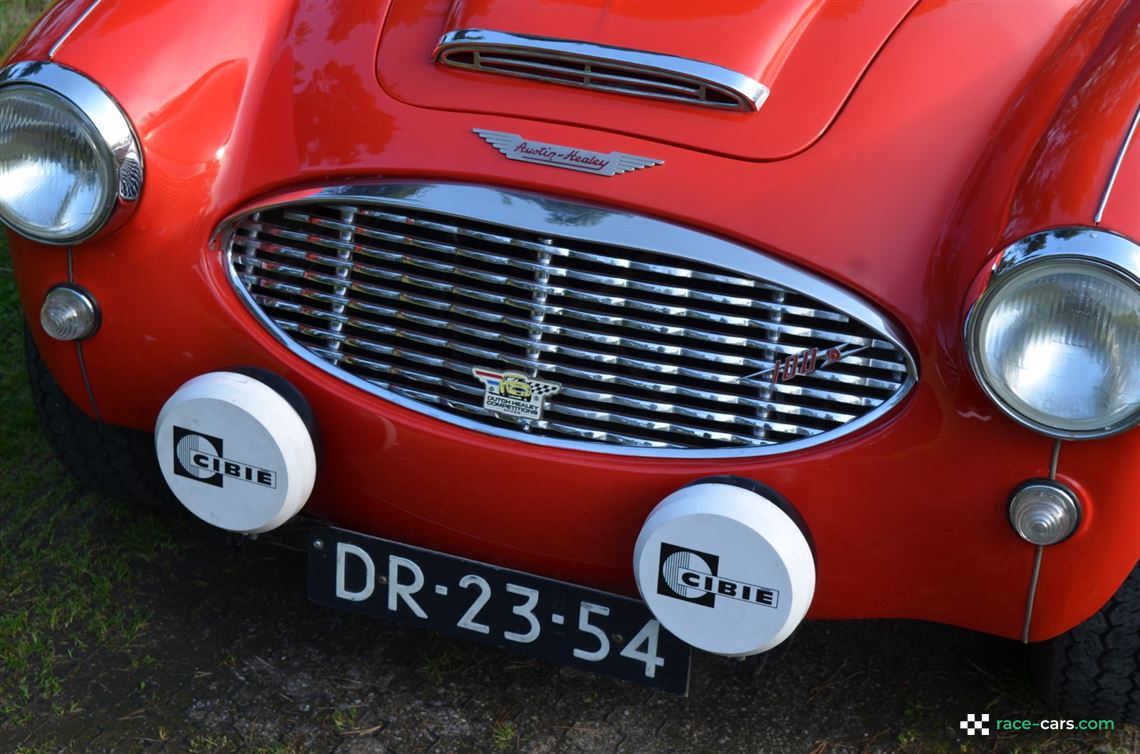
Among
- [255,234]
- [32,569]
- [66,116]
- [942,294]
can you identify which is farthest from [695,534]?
[32,569]

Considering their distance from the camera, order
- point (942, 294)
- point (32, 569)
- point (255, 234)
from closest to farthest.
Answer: point (942, 294)
point (255, 234)
point (32, 569)

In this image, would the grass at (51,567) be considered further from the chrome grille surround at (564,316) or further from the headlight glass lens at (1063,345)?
the headlight glass lens at (1063,345)

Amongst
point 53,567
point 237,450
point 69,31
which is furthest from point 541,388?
point 53,567

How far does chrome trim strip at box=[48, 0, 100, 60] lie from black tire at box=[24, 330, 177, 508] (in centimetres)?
72

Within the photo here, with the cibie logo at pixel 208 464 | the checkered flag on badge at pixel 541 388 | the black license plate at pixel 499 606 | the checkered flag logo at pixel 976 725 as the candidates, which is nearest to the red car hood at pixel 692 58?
the checkered flag on badge at pixel 541 388

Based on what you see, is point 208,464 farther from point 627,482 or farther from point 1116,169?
point 1116,169

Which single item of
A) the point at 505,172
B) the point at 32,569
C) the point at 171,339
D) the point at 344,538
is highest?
the point at 505,172

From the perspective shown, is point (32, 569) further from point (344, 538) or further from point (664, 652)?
point (664, 652)

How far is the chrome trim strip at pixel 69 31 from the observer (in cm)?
222

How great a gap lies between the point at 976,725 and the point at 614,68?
4.71 ft

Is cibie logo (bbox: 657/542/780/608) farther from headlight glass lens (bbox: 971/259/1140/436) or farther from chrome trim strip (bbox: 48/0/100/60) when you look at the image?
chrome trim strip (bbox: 48/0/100/60)

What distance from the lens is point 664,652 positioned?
86.1 inches

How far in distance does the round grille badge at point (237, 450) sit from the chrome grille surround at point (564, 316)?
0.13m

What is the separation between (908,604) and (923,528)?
16 cm
